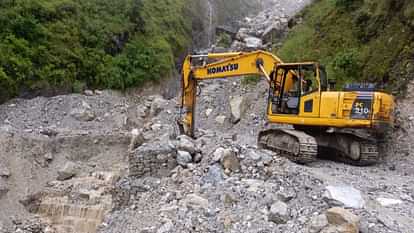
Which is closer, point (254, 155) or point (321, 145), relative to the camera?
point (254, 155)

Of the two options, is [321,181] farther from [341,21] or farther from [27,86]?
[27,86]

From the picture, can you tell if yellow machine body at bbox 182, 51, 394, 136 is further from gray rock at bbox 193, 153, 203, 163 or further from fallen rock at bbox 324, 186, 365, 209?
fallen rock at bbox 324, 186, 365, 209

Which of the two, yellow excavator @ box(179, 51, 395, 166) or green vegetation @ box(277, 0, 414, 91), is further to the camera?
Result: green vegetation @ box(277, 0, 414, 91)

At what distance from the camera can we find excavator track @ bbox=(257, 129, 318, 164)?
319 inches

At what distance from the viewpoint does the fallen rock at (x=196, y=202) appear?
23.2ft

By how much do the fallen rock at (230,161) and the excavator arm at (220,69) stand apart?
2297mm

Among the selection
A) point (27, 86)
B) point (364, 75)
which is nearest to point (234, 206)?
point (364, 75)

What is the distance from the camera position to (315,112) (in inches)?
335

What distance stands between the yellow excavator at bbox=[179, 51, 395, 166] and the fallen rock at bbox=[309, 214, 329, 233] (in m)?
2.44

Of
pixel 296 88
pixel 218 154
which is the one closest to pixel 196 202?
pixel 218 154

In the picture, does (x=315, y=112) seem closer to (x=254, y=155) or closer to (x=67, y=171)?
(x=254, y=155)

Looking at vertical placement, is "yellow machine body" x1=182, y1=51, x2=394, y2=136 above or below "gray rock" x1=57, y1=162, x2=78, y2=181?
above

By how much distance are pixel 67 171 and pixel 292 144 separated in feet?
20.2

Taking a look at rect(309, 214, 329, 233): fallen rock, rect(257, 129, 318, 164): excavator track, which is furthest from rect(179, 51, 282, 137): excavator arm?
rect(309, 214, 329, 233): fallen rock
